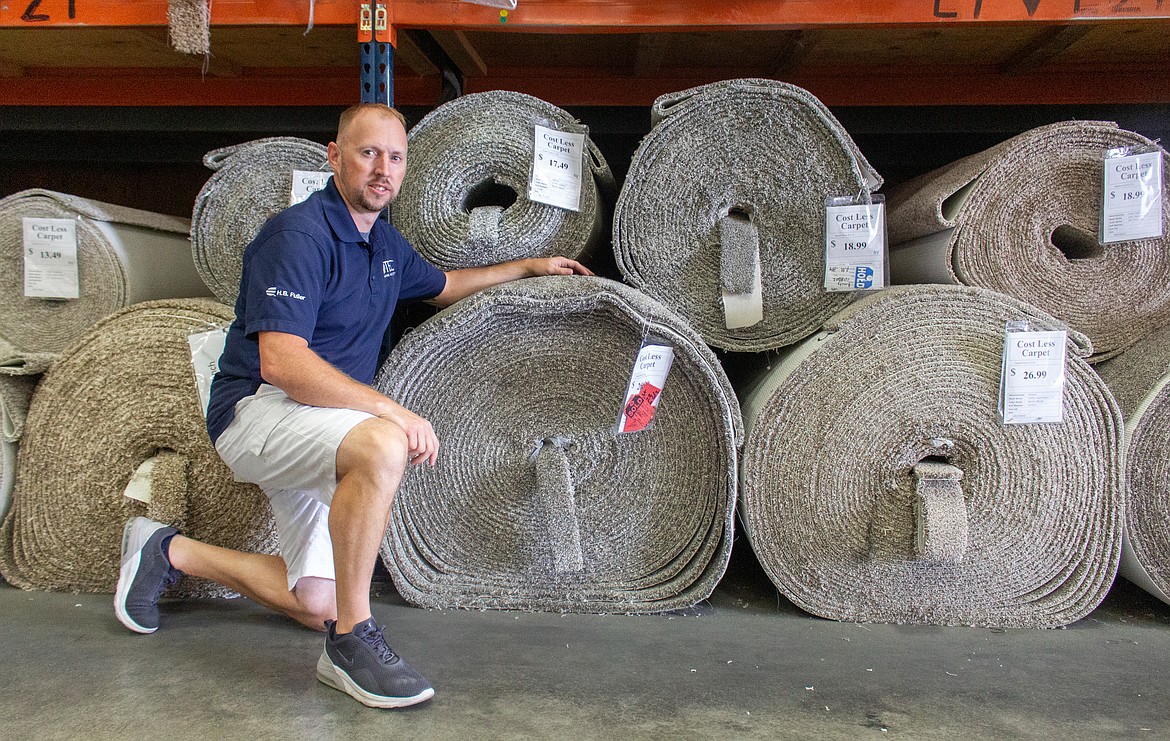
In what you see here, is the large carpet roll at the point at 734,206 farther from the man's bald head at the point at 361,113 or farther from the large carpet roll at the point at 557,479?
the man's bald head at the point at 361,113

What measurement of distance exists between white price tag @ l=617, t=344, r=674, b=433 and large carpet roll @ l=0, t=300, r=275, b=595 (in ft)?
2.20

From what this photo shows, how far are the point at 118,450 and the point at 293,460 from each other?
49 cm

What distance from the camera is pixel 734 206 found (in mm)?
1387

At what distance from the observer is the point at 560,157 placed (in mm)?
1408

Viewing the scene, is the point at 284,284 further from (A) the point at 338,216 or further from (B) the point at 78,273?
(B) the point at 78,273

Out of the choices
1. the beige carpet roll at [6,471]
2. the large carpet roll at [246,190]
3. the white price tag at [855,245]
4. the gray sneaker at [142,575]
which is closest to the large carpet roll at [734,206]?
the white price tag at [855,245]

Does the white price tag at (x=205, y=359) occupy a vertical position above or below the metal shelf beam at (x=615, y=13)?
below

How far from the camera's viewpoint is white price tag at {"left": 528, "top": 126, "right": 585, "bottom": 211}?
1390 millimetres

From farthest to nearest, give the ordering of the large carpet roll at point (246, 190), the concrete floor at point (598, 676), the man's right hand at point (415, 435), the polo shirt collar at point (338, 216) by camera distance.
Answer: the large carpet roll at point (246, 190)
the polo shirt collar at point (338, 216)
the man's right hand at point (415, 435)
the concrete floor at point (598, 676)

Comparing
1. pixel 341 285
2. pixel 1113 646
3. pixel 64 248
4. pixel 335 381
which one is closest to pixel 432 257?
pixel 341 285

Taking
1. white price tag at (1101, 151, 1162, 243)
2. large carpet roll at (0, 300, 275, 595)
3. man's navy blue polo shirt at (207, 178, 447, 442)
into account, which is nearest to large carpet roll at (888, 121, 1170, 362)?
white price tag at (1101, 151, 1162, 243)

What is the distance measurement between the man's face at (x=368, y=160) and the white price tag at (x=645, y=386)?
1.59ft

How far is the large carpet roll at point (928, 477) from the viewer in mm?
1304

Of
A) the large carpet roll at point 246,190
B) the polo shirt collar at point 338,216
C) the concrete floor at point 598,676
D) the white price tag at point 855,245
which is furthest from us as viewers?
the large carpet roll at point 246,190
